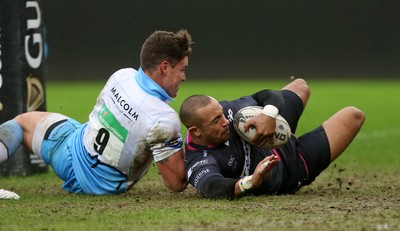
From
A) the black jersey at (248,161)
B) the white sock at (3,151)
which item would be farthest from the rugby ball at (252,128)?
the white sock at (3,151)

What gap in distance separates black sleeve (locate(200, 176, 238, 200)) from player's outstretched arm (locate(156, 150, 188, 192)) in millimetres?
311

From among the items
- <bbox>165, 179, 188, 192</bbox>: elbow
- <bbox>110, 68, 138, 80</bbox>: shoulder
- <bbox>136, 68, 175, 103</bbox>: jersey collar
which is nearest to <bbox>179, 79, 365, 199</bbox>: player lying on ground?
<bbox>165, 179, 188, 192</bbox>: elbow

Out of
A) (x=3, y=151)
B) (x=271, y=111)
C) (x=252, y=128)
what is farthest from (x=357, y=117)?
(x=3, y=151)

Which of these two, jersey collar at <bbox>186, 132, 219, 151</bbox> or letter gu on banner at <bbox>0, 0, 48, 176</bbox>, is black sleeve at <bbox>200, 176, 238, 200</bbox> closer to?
jersey collar at <bbox>186, 132, 219, 151</bbox>

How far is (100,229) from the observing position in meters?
5.16

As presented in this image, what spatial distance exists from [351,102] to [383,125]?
3395mm

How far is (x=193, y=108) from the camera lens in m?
6.65

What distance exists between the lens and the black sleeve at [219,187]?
6395mm

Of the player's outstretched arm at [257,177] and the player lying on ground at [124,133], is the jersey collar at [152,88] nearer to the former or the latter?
the player lying on ground at [124,133]

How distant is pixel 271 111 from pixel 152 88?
97 centimetres

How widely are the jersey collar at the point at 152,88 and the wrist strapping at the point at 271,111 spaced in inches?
32.2

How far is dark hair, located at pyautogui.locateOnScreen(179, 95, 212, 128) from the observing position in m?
6.63

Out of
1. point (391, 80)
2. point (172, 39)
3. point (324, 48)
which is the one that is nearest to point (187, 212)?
point (172, 39)

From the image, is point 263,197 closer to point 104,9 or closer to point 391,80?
point 104,9
